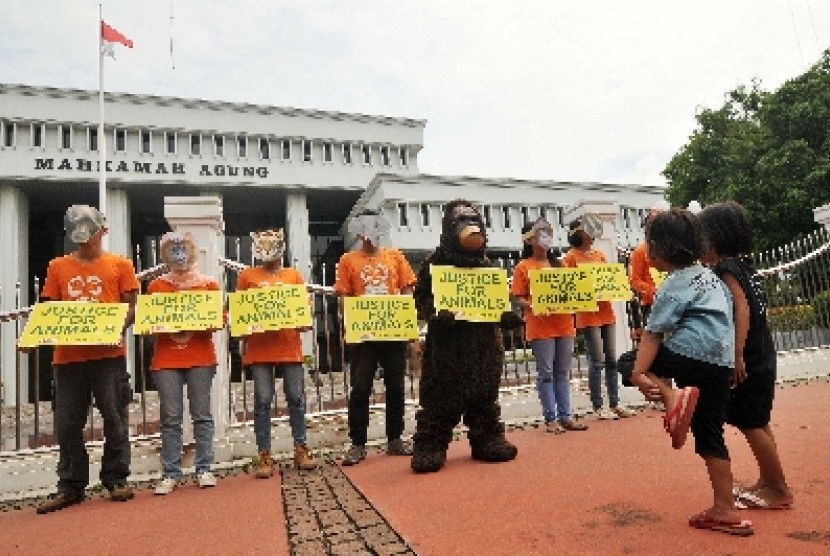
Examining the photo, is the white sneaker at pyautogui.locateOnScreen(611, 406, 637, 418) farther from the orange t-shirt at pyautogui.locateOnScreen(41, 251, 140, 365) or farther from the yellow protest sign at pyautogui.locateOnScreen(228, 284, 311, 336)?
the orange t-shirt at pyautogui.locateOnScreen(41, 251, 140, 365)

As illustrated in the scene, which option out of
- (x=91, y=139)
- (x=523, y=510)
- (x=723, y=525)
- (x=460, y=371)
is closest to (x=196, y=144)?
(x=91, y=139)

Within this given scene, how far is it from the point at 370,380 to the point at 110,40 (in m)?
20.8

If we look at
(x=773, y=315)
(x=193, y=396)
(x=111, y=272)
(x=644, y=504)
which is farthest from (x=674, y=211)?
(x=773, y=315)

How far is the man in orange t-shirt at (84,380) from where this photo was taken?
418 cm

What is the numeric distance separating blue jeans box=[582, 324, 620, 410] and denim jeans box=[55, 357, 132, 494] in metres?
4.25

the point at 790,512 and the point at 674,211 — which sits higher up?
the point at 674,211

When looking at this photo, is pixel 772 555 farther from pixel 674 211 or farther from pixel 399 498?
pixel 399 498

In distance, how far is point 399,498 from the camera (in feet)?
10.7

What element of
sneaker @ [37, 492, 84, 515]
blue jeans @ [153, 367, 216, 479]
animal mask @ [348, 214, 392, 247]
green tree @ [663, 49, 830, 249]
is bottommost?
sneaker @ [37, 492, 84, 515]

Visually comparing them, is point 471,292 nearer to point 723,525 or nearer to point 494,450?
point 494,450

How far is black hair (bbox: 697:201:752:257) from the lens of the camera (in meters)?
2.86

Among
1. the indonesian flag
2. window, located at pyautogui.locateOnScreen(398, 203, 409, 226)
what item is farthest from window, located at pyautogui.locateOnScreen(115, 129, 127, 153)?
window, located at pyautogui.locateOnScreen(398, 203, 409, 226)

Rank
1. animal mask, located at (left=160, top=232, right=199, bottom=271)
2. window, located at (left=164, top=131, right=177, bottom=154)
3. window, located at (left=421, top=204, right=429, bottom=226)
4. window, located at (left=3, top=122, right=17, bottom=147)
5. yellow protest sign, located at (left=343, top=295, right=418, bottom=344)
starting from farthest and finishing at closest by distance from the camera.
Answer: window, located at (left=421, top=204, right=429, bottom=226) → window, located at (left=164, top=131, right=177, bottom=154) → window, located at (left=3, top=122, right=17, bottom=147) → yellow protest sign, located at (left=343, top=295, right=418, bottom=344) → animal mask, located at (left=160, top=232, right=199, bottom=271)

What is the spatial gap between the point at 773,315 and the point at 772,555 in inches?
342
